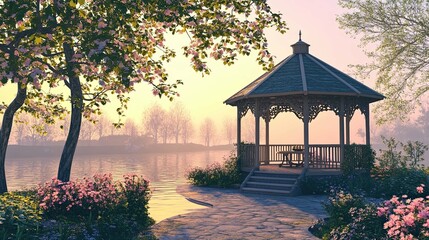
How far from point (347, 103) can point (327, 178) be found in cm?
363

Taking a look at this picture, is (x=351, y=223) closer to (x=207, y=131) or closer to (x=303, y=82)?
(x=303, y=82)

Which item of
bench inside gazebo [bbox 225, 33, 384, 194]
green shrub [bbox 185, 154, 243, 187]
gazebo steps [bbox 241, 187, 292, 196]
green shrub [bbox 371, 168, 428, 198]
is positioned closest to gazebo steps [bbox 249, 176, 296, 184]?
bench inside gazebo [bbox 225, 33, 384, 194]

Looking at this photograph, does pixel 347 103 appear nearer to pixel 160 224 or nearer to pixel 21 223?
pixel 160 224

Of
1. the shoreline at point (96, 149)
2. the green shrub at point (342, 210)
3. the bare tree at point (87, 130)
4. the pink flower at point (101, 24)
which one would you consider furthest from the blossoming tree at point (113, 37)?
the bare tree at point (87, 130)

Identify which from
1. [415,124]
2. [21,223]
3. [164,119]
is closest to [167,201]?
[21,223]

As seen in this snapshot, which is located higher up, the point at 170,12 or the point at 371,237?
the point at 170,12

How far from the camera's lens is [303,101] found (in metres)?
18.0

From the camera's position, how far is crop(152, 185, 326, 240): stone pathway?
9.41m

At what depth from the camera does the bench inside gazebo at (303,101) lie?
1772cm

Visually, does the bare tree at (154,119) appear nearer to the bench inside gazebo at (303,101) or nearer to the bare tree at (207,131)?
the bare tree at (207,131)

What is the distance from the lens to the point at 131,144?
97.4 m

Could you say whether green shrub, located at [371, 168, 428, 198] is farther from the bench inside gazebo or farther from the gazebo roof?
the gazebo roof

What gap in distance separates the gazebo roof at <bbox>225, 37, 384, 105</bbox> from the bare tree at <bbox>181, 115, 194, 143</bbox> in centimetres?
7994

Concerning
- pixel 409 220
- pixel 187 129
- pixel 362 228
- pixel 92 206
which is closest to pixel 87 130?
pixel 187 129
